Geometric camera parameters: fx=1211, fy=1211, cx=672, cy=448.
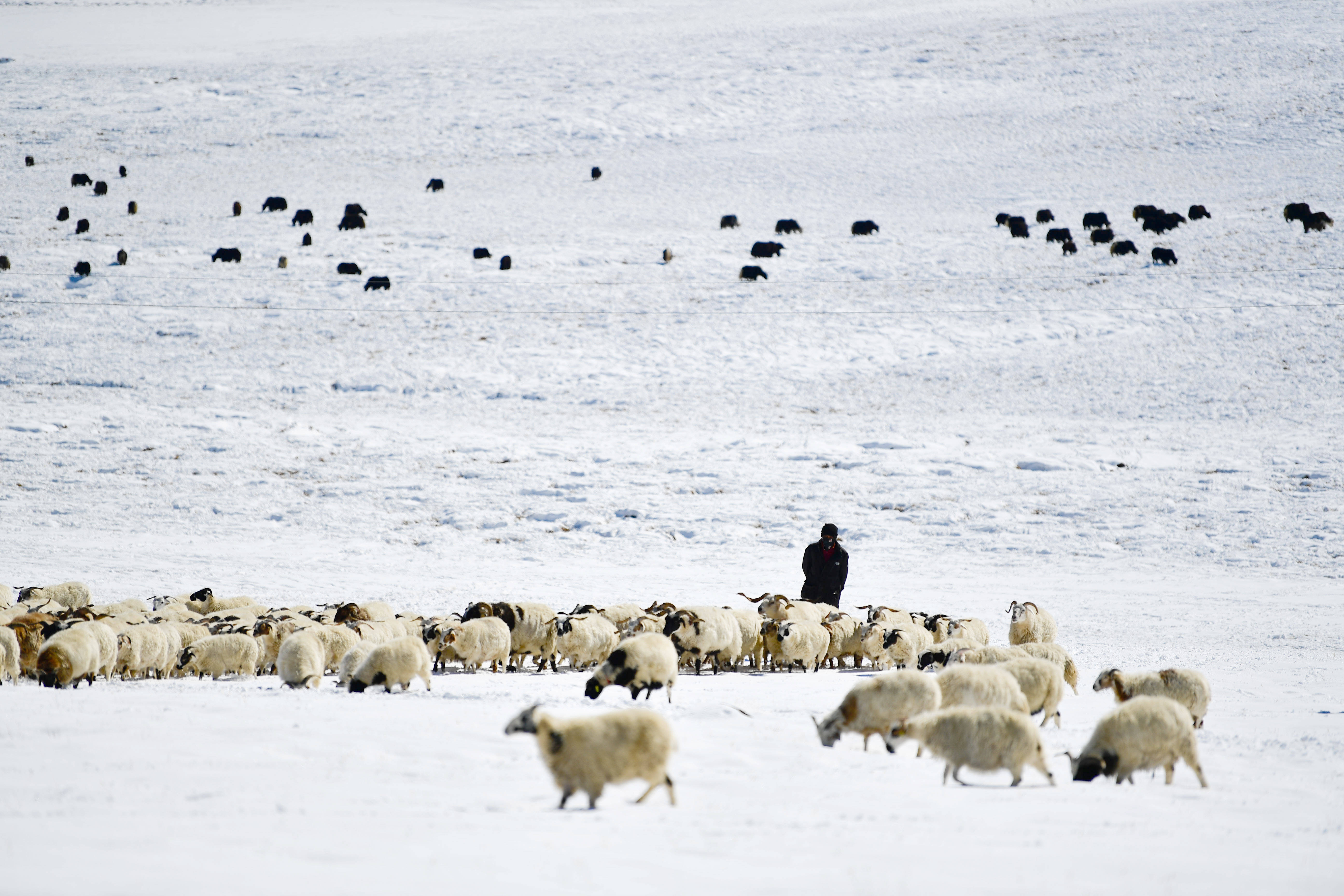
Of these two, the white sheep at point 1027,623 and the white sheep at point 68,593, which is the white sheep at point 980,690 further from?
the white sheep at point 68,593

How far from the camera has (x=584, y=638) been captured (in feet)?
39.1

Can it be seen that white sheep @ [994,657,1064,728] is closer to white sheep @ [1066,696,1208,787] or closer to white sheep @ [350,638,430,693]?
white sheep @ [1066,696,1208,787]

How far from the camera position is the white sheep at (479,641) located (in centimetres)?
1144

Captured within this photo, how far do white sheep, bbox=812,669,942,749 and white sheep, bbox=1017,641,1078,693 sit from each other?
2563 millimetres

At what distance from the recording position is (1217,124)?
49.2m

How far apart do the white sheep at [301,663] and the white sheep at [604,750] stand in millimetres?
4692

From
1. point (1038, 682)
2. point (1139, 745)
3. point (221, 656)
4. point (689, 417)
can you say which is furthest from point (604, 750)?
point (689, 417)

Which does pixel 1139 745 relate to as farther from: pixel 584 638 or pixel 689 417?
pixel 689 417

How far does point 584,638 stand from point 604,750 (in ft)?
19.3

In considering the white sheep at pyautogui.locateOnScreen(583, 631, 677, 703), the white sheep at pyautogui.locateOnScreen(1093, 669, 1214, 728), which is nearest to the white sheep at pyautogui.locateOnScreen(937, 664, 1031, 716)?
the white sheep at pyautogui.locateOnScreen(1093, 669, 1214, 728)

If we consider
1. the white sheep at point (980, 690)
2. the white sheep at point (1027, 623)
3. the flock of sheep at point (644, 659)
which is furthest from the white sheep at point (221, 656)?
the white sheep at point (1027, 623)

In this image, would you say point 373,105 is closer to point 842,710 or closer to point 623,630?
point 623,630

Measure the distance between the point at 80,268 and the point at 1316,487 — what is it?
1266 inches

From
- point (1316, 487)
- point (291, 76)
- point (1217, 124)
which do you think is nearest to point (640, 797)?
point (1316, 487)
